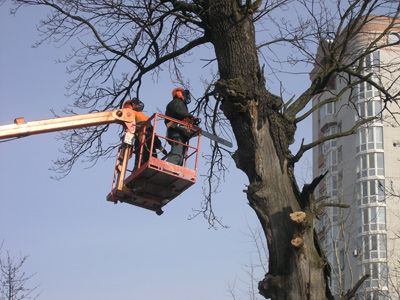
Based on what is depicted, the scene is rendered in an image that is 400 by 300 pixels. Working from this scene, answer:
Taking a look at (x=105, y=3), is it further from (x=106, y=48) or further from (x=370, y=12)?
(x=370, y=12)

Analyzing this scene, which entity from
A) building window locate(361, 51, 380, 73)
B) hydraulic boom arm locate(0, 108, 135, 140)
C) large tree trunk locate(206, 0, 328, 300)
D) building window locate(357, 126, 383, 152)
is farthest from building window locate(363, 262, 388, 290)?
large tree trunk locate(206, 0, 328, 300)

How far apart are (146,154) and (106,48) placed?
6.30ft

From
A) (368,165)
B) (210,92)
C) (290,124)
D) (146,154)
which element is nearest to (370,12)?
(290,124)

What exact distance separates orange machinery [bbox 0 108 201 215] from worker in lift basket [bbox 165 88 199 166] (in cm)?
7

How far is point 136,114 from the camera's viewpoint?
31.2 ft

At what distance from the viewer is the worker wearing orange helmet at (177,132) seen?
917cm

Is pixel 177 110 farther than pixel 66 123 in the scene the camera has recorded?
Yes

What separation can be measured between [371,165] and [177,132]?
40102 millimetres

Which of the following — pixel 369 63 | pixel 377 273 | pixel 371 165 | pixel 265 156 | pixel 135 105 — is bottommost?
pixel 265 156

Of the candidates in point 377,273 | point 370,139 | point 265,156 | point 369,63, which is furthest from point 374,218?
point 265,156

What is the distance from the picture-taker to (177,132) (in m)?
9.36

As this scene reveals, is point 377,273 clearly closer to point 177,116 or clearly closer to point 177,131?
point 177,131

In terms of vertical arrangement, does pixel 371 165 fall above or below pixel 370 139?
below

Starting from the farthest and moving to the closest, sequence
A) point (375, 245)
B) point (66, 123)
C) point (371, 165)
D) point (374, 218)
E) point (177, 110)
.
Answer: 1. point (371, 165)
2. point (374, 218)
3. point (375, 245)
4. point (177, 110)
5. point (66, 123)
